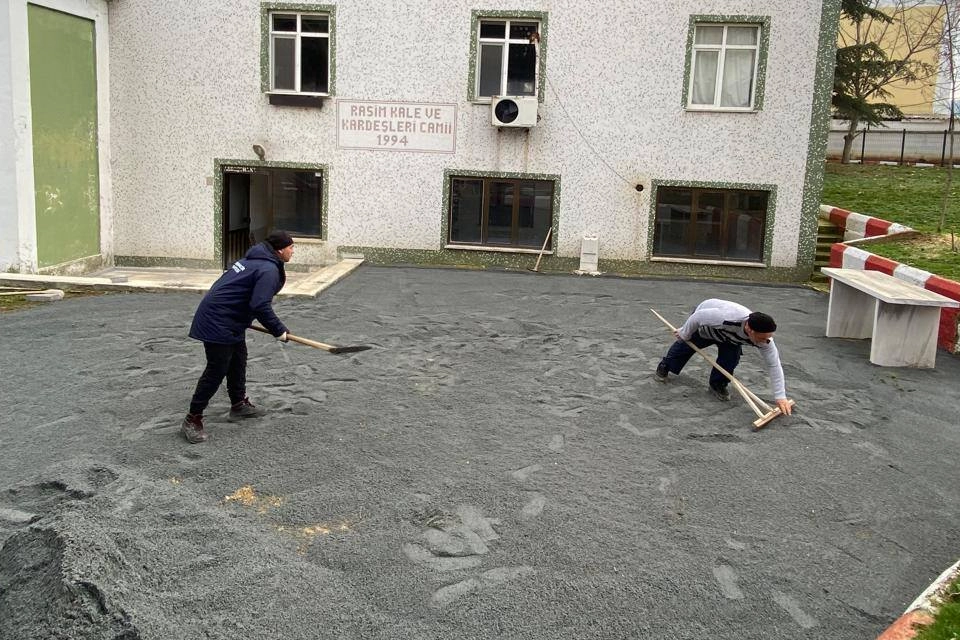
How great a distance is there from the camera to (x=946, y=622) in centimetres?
423

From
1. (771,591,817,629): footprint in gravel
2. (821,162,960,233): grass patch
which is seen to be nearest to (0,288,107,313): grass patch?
(771,591,817,629): footprint in gravel

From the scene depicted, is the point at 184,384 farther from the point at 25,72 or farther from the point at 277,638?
the point at 25,72

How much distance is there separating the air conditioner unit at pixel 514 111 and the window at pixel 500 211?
4.13ft

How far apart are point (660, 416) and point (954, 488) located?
2.42 metres

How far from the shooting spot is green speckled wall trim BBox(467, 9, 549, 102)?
16.3 metres

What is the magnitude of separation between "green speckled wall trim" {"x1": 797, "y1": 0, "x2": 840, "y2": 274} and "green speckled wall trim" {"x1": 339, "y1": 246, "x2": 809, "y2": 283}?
61cm

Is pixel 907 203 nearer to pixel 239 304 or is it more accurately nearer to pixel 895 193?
pixel 895 193

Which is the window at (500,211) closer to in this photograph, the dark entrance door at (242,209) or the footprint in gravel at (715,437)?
the dark entrance door at (242,209)

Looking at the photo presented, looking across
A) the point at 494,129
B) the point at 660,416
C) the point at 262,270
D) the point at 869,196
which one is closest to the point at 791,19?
the point at 494,129

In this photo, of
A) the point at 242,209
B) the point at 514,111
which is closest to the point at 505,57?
the point at 514,111

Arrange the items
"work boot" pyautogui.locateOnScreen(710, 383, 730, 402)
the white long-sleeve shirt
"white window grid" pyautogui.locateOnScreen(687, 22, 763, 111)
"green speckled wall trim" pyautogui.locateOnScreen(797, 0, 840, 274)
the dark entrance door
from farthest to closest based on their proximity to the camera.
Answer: the dark entrance door, "white window grid" pyautogui.locateOnScreen(687, 22, 763, 111), "green speckled wall trim" pyautogui.locateOnScreen(797, 0, 840, 274), "work boot" pyautogui.locateOnScreen(710, 383, 730, 402), the white long-sleeve shirt

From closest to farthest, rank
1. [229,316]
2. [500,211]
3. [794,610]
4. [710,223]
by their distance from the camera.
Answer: [794,610]
[229,316]
[710,223]
[500,211]

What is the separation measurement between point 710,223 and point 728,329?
9.49 meters

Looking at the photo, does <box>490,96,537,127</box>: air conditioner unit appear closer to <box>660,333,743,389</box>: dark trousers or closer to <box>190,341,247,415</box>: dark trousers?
<box>660,333,743,389</box>: dark trousers
